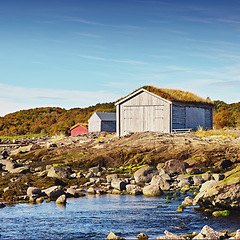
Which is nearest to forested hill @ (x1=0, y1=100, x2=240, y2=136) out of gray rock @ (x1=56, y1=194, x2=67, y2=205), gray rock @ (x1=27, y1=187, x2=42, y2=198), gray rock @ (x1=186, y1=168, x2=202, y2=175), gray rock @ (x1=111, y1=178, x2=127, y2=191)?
gray rock @ (x1=186, y1=168, x2=202, y2=175)

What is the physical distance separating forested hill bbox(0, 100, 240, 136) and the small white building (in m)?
11.3

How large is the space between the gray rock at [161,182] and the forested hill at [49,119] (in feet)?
151

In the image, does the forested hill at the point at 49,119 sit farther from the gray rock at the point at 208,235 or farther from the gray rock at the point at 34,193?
the gray rock at the point at 208,235

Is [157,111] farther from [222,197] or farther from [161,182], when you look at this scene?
[222,197]

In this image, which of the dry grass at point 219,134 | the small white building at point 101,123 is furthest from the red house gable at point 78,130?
the dry grass at point 219,134

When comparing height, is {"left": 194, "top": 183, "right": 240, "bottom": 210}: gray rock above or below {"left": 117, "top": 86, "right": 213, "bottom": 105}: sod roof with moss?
below

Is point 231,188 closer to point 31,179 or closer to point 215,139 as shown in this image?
point 31,179

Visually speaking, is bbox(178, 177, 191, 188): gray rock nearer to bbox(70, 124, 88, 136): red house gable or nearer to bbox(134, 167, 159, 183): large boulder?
bbox(134, 167, 159, 183): large boulder

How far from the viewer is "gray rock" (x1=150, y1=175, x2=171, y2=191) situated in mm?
19109

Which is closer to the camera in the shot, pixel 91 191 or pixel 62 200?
pixel 62 200

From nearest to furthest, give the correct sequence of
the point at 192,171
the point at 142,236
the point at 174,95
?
1. the point at 142,236
2. the point at 192,171
3. the point at 174,95

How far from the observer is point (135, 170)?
26172 millimetres

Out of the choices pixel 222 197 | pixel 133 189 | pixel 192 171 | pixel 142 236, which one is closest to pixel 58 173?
pixel 133 189

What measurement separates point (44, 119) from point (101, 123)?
3914 cm
